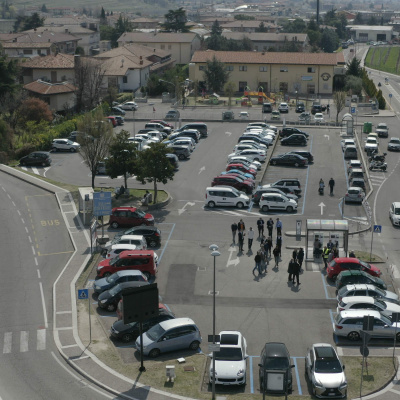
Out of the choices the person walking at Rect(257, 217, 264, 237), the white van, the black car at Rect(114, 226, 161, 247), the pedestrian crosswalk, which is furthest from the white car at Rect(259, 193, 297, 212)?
the pedestrian crosswalk

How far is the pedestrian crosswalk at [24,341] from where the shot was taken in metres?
27.0

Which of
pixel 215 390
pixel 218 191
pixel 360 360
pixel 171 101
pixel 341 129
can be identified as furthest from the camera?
pixel 171 101

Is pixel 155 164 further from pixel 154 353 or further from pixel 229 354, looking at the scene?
pixel 229 354

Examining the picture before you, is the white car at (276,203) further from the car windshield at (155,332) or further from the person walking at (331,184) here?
the car windshield at (155,332)

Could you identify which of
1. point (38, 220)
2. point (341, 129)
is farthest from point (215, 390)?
point (341, 129)

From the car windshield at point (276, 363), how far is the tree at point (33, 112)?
169 feet

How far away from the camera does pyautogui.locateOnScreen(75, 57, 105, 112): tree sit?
275 ft

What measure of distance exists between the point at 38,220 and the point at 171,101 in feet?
166

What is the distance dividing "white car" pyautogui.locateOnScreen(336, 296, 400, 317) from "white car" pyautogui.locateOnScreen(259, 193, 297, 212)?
1610 centimetres

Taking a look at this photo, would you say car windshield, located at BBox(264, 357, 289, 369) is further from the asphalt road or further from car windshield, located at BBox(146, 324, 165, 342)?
the asphalt road

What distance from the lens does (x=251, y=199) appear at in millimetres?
48500

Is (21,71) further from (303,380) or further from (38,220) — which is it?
(303,380)

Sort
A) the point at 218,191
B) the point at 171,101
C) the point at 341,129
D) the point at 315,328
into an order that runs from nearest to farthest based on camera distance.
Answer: the point at 315,328 → the point at 218,191 → the point at 341,129 → the point at 171,101

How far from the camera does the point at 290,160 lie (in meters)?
58.2
